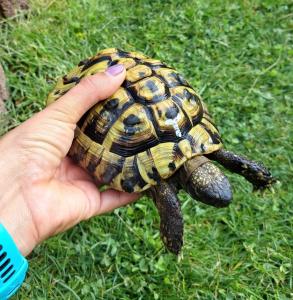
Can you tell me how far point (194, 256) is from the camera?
2793 millimetres

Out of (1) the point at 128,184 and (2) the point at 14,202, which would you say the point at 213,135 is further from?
→ (2) the point at 14,202

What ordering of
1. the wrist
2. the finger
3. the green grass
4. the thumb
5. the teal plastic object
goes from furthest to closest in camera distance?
the green grass, the finger, the thumb, the wrist, the teal plastic object

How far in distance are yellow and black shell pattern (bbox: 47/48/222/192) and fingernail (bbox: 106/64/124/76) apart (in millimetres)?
77

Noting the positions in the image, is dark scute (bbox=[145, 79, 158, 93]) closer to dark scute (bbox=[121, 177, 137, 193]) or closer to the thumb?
the thumb

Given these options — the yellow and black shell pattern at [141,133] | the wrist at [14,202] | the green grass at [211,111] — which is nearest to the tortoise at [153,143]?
the yellow and black shell pattern at [141,133]

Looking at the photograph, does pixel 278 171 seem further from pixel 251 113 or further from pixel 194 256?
pixel 194 256

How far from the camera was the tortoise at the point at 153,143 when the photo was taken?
224 centimetres

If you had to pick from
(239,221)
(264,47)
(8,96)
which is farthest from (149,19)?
(239,221)

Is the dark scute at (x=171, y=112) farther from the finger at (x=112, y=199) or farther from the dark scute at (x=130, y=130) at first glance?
the finger at (x=112, y=199)

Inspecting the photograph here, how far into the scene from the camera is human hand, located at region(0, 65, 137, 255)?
6.84 ft

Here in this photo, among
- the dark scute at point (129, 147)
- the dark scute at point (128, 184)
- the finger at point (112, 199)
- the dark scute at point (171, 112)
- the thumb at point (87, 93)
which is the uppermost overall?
the thumb at point (87, 93)

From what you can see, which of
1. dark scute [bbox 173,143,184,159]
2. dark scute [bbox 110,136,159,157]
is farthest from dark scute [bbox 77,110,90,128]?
dark scute [bbox 173,143,184,159]

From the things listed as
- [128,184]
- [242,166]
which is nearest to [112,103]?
[128,184]

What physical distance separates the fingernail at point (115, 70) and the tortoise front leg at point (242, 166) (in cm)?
67
